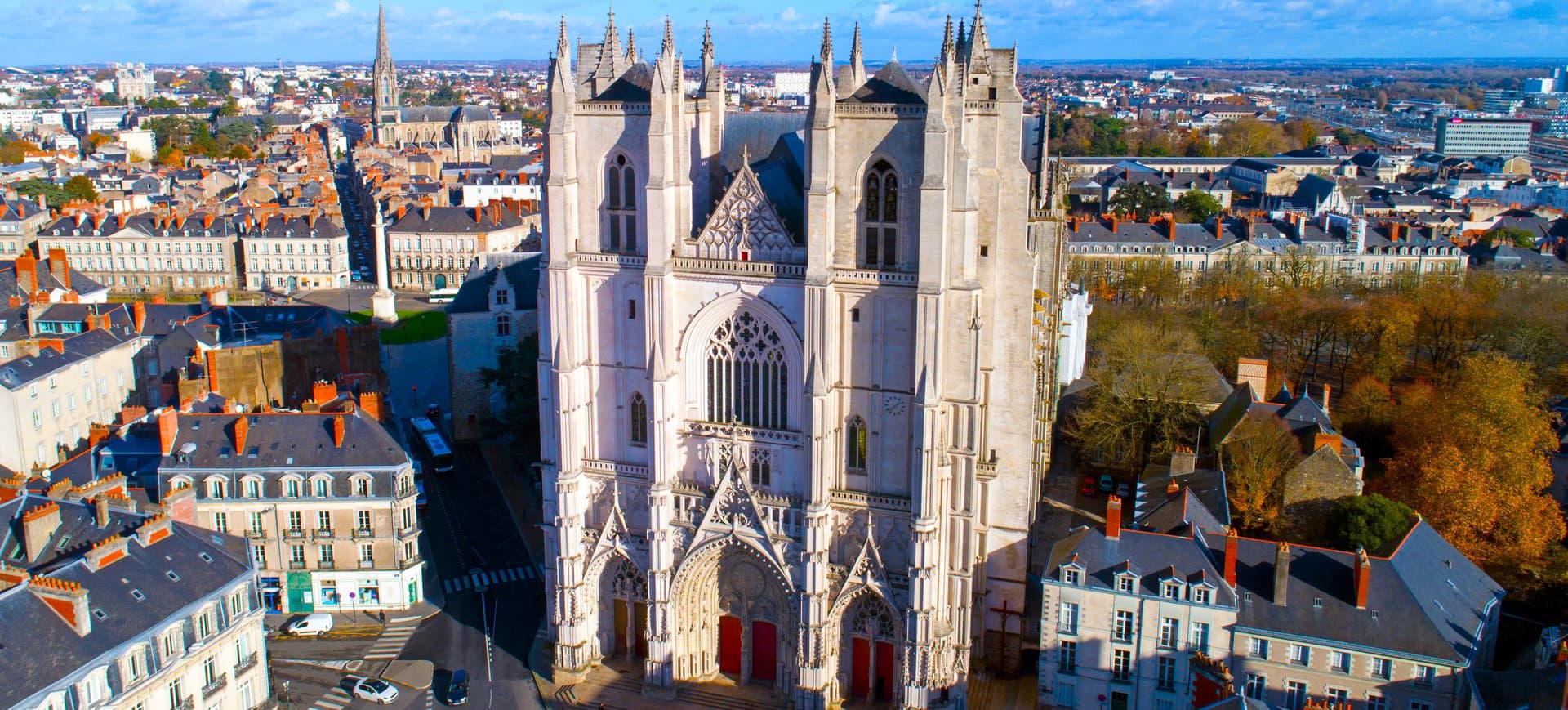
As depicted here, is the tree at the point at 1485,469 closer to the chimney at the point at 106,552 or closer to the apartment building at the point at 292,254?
the chimney at the point at 106,552

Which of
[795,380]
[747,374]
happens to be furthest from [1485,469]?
[747,374]

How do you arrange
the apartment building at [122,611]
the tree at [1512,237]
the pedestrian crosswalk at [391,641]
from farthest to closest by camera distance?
the tree at [1512,237], the pedestrian crosswalk at [391,641], the apartment building at [122,611]

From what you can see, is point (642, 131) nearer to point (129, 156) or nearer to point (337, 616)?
point (337, 616)

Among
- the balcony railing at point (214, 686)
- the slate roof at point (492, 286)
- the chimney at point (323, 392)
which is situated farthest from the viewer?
the slate roof at point (492, 286)

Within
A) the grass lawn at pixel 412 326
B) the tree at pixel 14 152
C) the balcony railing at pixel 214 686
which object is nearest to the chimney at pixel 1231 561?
the balcony railing at pixel 214 686

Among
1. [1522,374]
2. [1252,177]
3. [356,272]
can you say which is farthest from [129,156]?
[1522,374]

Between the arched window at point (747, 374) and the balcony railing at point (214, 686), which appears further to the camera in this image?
the arched window at point (747, 374)

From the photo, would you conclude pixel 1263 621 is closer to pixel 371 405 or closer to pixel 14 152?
pixel 371 405

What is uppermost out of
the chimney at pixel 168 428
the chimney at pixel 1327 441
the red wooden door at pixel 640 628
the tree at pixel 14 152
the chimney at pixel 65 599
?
the tree at pixel 14 152

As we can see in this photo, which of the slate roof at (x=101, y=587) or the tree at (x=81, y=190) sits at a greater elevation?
the tree at (x=81, y=190)
